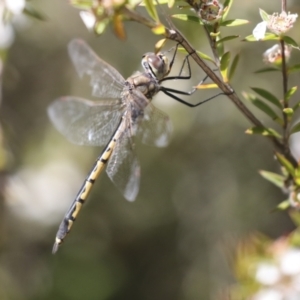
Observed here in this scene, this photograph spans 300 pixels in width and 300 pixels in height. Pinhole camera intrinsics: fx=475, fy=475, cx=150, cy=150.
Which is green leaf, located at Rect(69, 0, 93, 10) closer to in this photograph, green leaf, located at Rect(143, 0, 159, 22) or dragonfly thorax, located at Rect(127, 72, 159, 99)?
green leaf, located at Rect(143, 0, 159, 22)

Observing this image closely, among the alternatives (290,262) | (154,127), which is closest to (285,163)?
(290,262)

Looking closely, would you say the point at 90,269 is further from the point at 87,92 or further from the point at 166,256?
the point at 87,92

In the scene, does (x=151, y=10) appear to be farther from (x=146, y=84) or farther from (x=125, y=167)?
(x=125, y=167)

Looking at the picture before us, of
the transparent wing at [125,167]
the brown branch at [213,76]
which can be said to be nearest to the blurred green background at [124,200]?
the transparent wing at [125,167]

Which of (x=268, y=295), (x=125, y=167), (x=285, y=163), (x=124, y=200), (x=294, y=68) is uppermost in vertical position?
(x=294, y=68)

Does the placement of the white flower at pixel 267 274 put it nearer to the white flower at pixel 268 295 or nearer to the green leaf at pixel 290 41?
the white flower at pixel 268 295

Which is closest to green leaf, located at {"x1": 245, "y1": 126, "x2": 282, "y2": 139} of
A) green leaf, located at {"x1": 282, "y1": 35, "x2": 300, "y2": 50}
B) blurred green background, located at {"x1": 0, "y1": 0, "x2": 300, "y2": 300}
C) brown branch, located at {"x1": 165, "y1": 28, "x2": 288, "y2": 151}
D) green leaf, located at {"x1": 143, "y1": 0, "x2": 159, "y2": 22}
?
brown branch, located at {"x1": 165, "y1": 28, "x2": 288, "y2": 151}

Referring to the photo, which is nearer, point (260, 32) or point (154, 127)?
point (260, 32)

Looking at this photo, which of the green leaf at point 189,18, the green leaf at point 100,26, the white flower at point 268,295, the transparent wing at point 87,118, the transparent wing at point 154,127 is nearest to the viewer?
the green leaf at point 100,26

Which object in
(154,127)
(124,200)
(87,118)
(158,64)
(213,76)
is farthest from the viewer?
(124,200)
